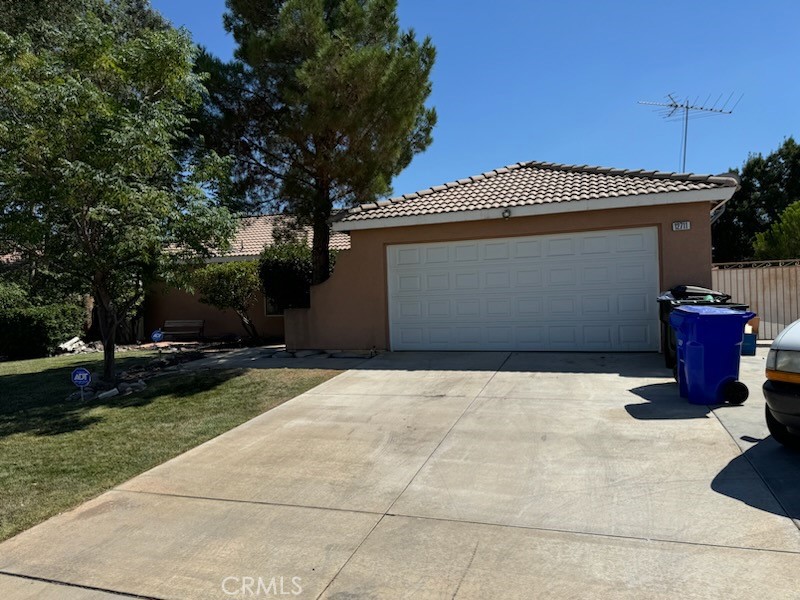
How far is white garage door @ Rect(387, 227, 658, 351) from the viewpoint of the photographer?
1001 cm

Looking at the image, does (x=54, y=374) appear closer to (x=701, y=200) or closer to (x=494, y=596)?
(x=494, y=596)

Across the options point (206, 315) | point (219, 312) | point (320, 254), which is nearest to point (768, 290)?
point (320, 254)

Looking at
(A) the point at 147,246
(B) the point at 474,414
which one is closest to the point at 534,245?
(B) the point at 474,414

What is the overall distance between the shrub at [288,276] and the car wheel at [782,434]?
440 inches

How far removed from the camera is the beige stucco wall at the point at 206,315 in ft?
54.5

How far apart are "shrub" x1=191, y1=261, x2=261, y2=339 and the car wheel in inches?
510

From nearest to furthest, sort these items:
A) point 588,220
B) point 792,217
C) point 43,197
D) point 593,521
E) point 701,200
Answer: point 593,521
point 43,197
point 701,200
point 588,220
point 792,217

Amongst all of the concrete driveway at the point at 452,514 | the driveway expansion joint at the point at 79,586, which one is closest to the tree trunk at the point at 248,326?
the concrete driveway at the point at 452,514

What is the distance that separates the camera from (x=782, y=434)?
4.64 meters

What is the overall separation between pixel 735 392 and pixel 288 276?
10985mm

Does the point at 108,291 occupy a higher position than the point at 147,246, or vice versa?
the point at 147,246

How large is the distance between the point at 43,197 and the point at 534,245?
26.6 ft

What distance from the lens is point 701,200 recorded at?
9398mm

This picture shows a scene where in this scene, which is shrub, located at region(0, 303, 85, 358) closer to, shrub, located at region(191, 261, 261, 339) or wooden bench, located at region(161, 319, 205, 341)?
wooden bench, located at region(161, 319, 205, 341)
